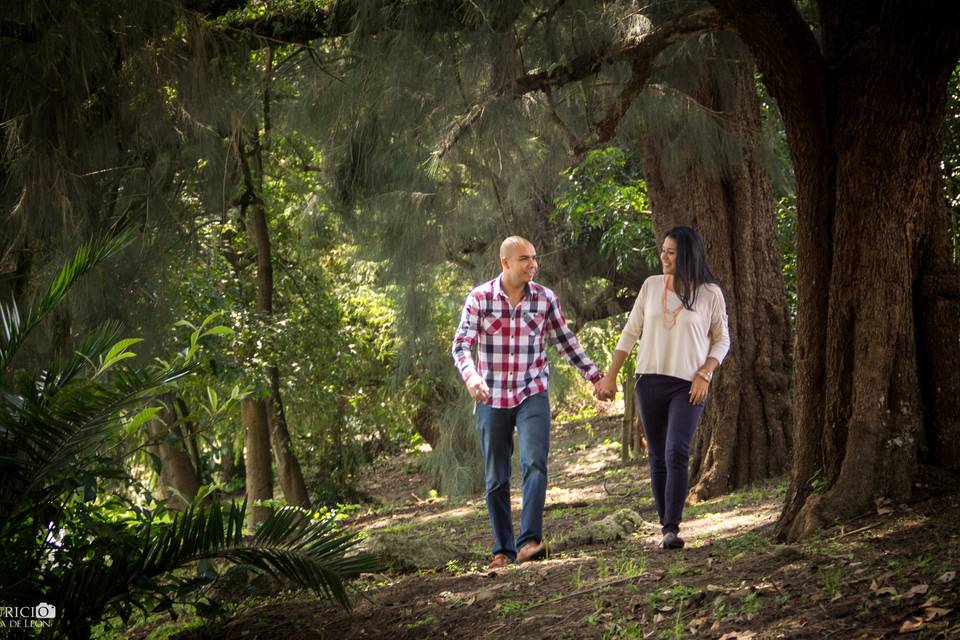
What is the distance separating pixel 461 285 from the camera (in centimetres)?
1382

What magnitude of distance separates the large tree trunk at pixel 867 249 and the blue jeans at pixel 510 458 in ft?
4.21

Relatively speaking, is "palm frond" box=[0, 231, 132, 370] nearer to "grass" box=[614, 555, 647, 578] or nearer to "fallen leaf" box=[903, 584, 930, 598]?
"grass" box=[614, 555, 647, 578]

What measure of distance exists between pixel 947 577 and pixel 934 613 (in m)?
0.34

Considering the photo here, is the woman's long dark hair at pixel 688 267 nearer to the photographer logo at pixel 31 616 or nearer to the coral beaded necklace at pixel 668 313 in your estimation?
the coral beaded necklace at pixel 668 313

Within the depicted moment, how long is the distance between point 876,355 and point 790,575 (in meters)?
1.31

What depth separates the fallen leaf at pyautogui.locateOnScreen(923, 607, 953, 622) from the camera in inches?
131

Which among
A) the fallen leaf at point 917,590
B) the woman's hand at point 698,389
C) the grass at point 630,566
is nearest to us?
the fallen leaf at point 917,590

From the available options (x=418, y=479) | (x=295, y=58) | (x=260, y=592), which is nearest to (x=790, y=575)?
(x=260, y=592)

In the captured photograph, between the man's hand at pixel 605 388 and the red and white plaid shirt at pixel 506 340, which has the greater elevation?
the red and white plaid shirt at pixel 506 340

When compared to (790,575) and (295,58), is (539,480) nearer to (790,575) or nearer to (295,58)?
(790,575)

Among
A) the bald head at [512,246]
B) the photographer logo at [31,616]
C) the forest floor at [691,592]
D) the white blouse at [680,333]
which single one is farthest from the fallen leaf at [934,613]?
the photographer logo at [31,616]

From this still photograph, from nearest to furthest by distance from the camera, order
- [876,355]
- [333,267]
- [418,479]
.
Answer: [876,355] < [333,267] < [418,479]

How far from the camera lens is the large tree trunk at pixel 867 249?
490 centimetres

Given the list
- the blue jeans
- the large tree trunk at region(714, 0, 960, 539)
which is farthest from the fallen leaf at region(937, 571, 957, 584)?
the blue jeans
